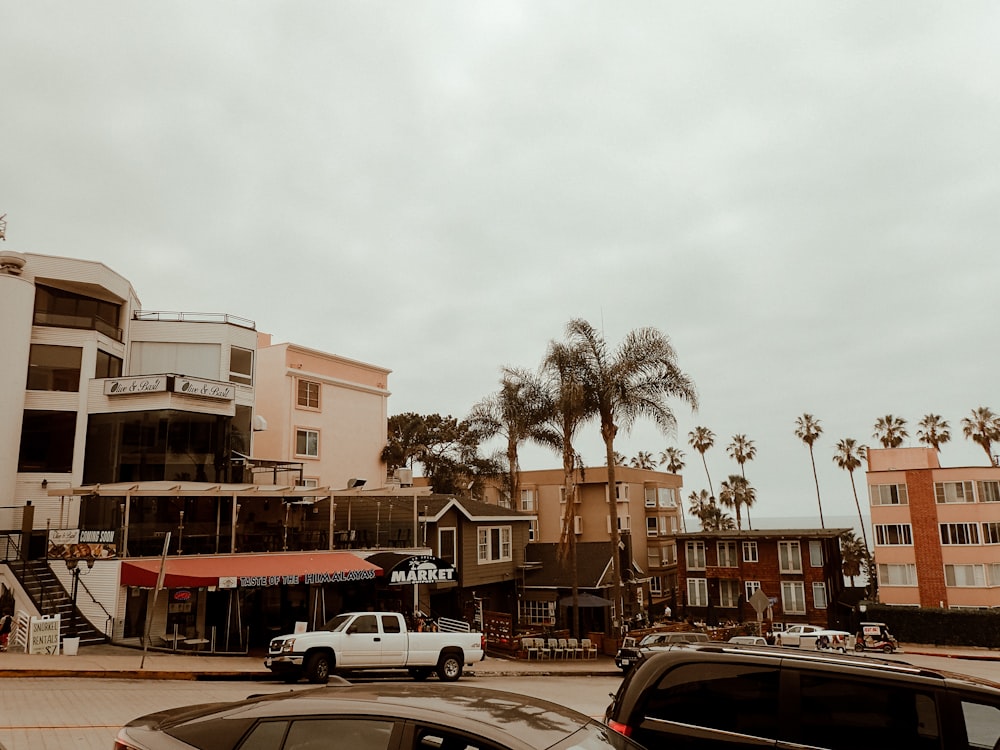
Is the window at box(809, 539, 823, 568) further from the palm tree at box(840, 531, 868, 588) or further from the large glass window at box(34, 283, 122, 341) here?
the large glass window at box(34, 283, 122, 341)

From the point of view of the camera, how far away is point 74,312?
31375 millimetres

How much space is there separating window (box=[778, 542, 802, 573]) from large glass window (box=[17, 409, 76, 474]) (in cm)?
4335

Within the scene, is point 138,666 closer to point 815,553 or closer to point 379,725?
point 379,725

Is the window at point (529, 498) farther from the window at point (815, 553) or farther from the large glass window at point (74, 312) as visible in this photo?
the large glass window at point (74, 312)

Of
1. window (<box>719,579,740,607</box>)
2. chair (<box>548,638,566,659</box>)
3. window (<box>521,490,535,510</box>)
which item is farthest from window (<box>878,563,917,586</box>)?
chair (<box>548,638,566,659</box>)

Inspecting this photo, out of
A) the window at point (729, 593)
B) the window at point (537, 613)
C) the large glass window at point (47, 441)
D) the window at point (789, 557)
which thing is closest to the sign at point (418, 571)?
the large glass window at point (47, 441)

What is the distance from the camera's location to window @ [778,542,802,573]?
50.6m

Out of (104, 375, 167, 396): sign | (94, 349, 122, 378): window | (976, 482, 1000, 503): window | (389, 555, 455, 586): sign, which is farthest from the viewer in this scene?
(976, 482, 1000, 503): window

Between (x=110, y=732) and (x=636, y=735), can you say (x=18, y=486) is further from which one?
(x=636, y=735)

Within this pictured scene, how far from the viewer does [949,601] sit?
45.8 m

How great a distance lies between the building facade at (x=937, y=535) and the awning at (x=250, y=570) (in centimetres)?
3694

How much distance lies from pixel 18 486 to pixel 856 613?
4809 centimetres

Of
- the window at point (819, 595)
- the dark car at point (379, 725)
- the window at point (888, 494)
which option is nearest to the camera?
the dark car at point (379, 725)

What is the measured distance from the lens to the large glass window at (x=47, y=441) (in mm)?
28984
